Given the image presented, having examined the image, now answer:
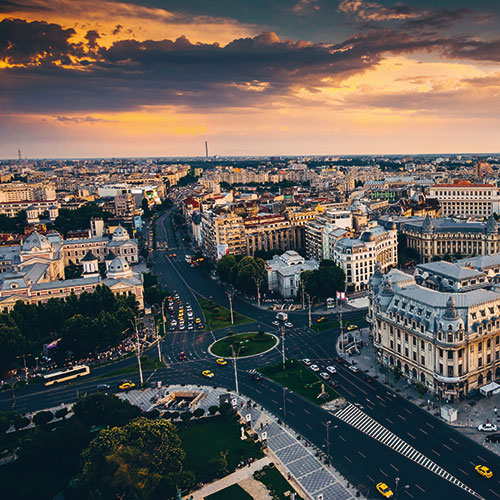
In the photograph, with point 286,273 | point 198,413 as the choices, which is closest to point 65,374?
point 198,413

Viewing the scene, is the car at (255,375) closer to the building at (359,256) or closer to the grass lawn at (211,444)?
the grass lawn at (211,444)

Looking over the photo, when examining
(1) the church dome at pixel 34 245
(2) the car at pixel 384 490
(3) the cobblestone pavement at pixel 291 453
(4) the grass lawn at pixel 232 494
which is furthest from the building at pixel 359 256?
(1) the church dome at pixel 34 245

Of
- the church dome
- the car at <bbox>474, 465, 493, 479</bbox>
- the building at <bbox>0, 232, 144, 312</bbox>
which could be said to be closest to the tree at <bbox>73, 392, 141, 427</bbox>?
the car at <bbox>474, 465, 493, 479</bbox>

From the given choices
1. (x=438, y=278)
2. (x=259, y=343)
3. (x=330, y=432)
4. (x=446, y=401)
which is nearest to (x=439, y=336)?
(x=446, y=401)

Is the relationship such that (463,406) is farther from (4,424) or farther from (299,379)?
(4,424)

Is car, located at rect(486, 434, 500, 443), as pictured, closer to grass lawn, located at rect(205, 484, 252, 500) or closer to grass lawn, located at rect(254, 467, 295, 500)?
grass lawn, located at rect(254, 467, 295, 500)
